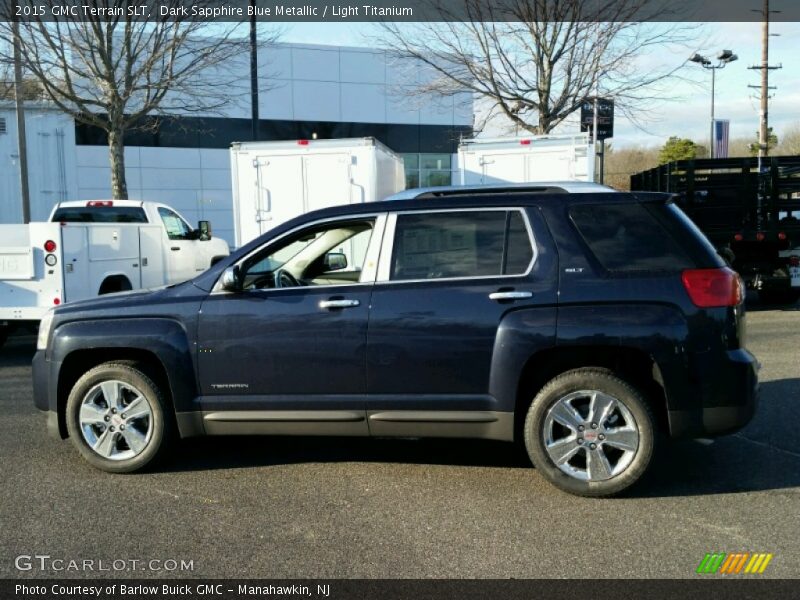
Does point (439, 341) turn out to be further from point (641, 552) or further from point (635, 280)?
point (641, 552)

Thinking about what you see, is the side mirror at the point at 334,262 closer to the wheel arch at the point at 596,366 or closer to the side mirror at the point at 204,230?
the wheel arch at the point at 596,366

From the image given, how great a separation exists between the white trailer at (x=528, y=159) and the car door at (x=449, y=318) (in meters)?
8.07

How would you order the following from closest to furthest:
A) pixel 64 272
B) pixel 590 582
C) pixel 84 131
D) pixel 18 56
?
pixel 590 582 → pixel 64 272 → pixel 18 56 → pixel 84 131

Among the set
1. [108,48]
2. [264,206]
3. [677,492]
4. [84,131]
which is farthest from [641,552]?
[84,131]

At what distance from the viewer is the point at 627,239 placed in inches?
190

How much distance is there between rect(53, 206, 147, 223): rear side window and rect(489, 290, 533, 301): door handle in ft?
33.1

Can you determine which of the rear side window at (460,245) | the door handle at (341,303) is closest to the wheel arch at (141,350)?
the door handle at (341,303)

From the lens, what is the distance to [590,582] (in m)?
3.71

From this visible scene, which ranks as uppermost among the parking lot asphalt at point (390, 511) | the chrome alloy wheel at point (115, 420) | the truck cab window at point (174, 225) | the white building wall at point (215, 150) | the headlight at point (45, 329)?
the white building wall at point (215, 150)

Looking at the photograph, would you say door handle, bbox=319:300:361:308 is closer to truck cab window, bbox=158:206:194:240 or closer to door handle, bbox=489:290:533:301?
door handle, bbox=489:290:533:301

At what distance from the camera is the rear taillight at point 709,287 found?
15.2ft

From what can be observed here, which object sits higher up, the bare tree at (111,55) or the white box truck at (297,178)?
the bare tree at (111,55)

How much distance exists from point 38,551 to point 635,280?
3682 millimetres

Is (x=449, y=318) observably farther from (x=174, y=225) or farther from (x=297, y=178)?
(x=174, y=225)
